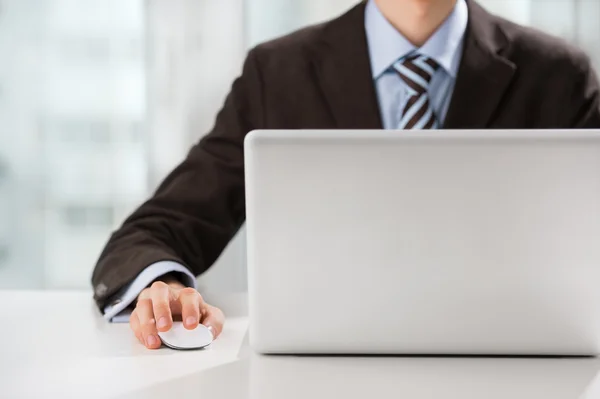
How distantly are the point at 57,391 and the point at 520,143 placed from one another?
0.52 meters

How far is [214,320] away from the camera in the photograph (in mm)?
1071

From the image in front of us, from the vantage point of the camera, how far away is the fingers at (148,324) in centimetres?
98

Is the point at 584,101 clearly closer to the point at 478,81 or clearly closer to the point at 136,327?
the point at 478,81

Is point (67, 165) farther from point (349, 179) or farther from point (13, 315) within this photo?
point (349, 179)

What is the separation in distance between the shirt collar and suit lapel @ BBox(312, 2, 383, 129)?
29mm

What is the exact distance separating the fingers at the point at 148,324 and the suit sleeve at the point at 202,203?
25cm

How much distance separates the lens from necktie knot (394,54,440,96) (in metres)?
1.65

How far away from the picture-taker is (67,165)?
9.00 ft

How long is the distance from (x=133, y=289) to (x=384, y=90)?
2.54ft

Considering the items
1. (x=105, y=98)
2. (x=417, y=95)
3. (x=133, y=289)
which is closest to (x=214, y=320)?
(x=133, y=289)

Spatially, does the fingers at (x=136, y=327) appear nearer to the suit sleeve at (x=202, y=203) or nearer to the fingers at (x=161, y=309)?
the fingers at (x=161, y=309)

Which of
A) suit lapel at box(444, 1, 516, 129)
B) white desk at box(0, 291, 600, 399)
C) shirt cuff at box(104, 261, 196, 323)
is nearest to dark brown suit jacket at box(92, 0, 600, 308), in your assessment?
suit lapel at box(444, 1, 516, 129)

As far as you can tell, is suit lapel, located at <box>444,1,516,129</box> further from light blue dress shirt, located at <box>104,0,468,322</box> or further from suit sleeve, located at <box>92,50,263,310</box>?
suit sleeve, located at <box>92,50,263,310</box>

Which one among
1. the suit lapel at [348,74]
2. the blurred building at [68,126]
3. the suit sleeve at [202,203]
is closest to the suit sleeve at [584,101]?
the suit lapel at [348,74]
